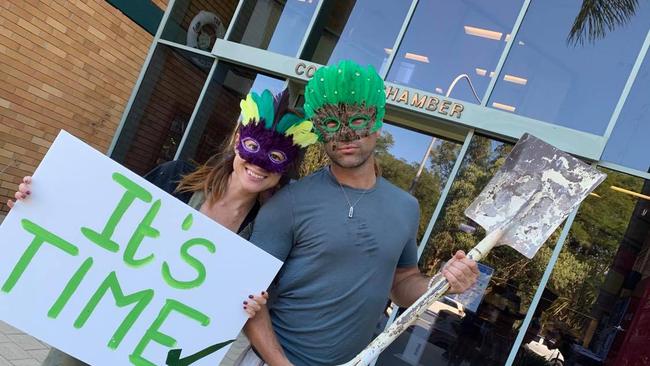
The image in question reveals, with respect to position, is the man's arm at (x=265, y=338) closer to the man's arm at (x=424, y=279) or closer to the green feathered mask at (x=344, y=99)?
the man's arm at (x=424, y=279)

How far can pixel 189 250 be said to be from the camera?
1745 millimetres

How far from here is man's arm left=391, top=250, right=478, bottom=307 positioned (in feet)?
5.49

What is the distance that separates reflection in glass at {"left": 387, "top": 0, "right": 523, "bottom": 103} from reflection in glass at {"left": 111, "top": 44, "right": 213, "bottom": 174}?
9.96 feet

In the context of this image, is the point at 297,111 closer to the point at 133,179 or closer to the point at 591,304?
the point at 133,179

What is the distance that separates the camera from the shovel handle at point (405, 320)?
1613 mm

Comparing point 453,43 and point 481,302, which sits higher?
point 453,43

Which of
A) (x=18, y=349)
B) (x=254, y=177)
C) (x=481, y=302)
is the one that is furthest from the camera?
(x=481, y=302)

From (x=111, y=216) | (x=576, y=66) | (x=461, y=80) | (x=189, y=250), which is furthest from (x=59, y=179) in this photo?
(x=576, y=66)

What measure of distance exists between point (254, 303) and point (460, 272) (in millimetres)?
715

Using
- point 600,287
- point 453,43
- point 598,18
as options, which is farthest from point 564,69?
point 600,287

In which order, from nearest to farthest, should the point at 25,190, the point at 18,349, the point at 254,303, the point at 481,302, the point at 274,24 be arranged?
the point at 25,190 < the point at 254,303 < the point at 18,349 < the point at 481,302 < the point at 274,24

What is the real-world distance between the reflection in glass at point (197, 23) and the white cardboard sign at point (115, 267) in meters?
6.13

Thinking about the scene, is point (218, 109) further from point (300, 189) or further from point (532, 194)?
point (532, 194)

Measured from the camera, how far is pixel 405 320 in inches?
64.8
